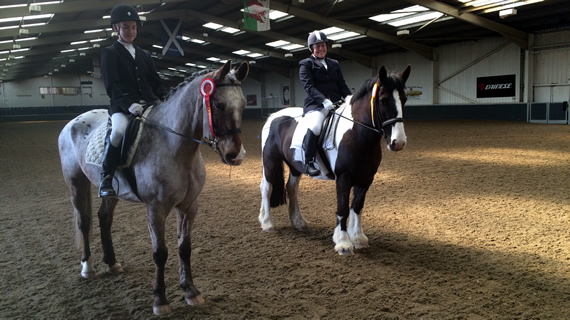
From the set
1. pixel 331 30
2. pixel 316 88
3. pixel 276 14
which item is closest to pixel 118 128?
pixel 316 88

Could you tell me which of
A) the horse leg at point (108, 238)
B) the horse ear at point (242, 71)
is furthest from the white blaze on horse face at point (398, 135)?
the horse leg at point (108, 238)

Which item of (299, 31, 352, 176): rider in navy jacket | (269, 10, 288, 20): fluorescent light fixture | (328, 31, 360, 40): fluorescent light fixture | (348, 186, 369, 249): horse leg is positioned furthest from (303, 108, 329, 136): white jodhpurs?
(328, 31, 360, 40): fluorescent light fixture

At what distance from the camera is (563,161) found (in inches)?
336

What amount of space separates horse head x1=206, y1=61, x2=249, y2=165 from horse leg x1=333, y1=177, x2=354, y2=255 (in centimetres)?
163

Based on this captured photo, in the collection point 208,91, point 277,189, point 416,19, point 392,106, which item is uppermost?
point 416,19

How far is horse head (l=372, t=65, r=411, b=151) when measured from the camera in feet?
11.6

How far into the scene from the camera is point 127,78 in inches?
124

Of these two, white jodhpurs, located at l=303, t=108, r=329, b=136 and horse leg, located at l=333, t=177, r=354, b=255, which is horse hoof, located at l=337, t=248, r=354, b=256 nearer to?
horse leg, located at l=333, t=177, r=354, b=255

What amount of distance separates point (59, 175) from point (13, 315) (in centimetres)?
686

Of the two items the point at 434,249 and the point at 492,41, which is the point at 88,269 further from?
the point at 492,41

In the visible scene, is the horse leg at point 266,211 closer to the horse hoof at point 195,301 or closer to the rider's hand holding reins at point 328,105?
the rider's hand holding reins at point 328,105

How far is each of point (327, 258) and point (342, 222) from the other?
1.33 feet

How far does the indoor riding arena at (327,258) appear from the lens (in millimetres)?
2928

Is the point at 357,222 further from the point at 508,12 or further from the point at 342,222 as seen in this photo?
the point at 508,12
